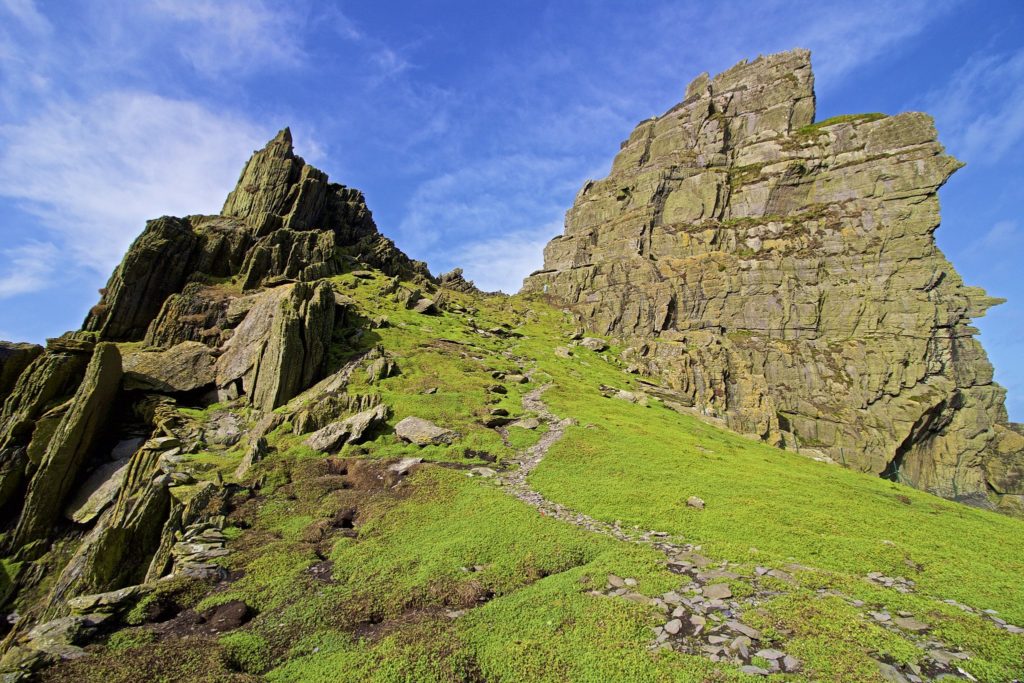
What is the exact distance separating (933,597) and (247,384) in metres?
41.2

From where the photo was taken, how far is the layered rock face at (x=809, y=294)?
60688 mm

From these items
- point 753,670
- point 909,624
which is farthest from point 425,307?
point 909,624

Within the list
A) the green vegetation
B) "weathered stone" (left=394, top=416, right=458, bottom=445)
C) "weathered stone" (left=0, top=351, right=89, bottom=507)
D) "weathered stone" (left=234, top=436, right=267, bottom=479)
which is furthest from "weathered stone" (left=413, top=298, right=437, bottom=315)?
the green vegetation

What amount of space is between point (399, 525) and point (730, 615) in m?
13.2

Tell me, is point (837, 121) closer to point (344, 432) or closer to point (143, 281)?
point (344, 432)

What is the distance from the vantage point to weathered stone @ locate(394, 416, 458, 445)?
94.4ft

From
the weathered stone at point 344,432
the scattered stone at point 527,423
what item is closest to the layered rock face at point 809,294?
the scattered stone at point 527,423

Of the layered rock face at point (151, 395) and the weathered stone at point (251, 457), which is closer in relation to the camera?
the layered rock face at point (151, 395)

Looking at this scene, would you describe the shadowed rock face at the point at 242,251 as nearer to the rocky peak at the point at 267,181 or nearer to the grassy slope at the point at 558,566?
the rocky peak at the point at 267,181

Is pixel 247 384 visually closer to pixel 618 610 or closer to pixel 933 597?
pixel 618 610

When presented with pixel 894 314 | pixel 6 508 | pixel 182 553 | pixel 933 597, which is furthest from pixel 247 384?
pixel 894 314

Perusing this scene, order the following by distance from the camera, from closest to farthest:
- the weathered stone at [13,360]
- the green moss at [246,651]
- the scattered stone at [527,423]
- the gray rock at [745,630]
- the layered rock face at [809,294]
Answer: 1. the green moss at [246,651]
2. the gray rock at [745,630]
3. the weathered stone at [13,360]
4. the scattered stone at [527,423]
5. the layered rock face at [809,294]

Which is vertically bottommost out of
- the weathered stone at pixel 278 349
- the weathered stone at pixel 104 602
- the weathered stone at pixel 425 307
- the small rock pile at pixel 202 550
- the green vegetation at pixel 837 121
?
the weathered stone at pixel 104 602

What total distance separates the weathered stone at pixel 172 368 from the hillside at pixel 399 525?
20 centimetres
